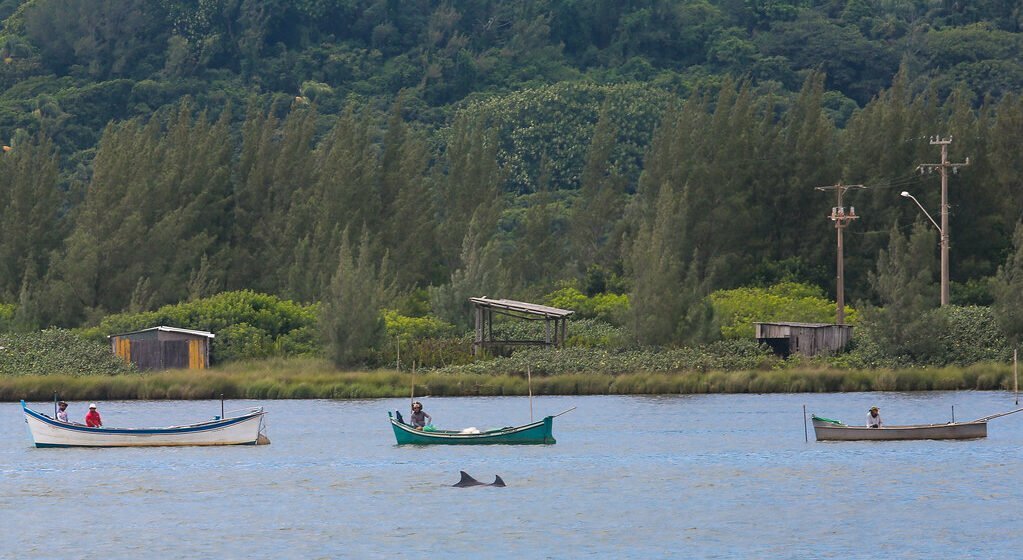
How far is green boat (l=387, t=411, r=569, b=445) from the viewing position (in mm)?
56844

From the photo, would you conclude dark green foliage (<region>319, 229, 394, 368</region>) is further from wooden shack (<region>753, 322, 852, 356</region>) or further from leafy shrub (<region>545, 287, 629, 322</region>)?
wooden shack (<region>753, 322, 852, 356</region>)

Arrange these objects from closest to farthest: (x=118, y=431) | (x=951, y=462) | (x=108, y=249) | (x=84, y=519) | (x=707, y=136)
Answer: (x=84, y=519) < (x=951, y=462) < (x=118, y=431) < (x=108, y=249) < (x=707, y=136)

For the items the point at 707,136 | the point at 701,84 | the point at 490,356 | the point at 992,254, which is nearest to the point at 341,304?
the point at 490,356

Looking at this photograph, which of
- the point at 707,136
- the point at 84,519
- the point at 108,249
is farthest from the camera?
the point at 707,136

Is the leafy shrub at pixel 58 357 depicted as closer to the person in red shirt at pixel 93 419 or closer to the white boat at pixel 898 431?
the person in red shirt at pixel 93 419

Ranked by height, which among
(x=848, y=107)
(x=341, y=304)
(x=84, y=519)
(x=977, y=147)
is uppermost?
(x=848, y=107)

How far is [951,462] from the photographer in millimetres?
55562

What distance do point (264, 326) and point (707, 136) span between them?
1311 inches

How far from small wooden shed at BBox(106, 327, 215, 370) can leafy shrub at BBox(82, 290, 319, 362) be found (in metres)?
0.99

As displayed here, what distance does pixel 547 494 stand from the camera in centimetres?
5069

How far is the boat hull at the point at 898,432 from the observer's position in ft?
188

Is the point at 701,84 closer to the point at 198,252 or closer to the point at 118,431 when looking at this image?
the point at 198,252

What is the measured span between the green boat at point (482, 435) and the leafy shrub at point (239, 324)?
95.4 feet

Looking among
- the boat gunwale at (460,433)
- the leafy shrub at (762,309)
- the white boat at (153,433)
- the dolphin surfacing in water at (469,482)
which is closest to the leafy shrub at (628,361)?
the leafy shrub at (762,309)
